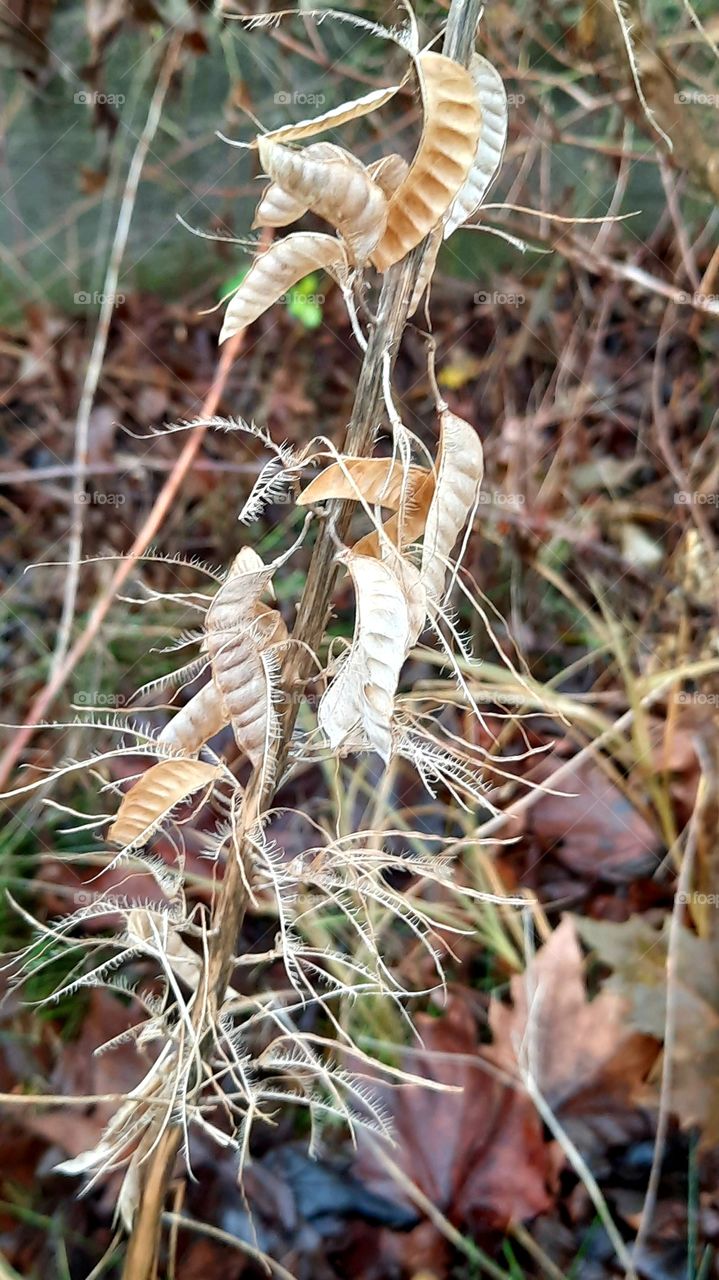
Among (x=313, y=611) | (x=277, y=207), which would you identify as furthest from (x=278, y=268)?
(x=313, y=611)

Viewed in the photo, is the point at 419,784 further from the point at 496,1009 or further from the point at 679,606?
the point at 679,606

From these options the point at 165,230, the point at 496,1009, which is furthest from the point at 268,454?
the point at 496,1009

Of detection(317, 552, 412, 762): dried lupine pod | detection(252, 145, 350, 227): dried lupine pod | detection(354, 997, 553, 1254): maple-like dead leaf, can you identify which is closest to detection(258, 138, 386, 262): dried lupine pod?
detection(252, 145, 350, 227): dried lupine pod

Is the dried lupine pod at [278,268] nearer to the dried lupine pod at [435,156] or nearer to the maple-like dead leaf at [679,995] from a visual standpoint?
the dried lupine pod at [435,156]

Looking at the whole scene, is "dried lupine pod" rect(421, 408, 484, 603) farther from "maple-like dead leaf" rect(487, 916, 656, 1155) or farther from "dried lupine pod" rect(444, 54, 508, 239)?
"maple-like dead leaf" rect(487, 916, 656, 1155)

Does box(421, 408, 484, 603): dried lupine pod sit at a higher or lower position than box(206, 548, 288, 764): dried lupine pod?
higher

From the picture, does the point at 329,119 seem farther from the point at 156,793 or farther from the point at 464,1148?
the point at 464,1148

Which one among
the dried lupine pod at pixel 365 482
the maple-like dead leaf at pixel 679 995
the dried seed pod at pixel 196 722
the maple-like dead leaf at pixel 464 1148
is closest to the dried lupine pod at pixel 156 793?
the dried seed pod at pixel 196 722
